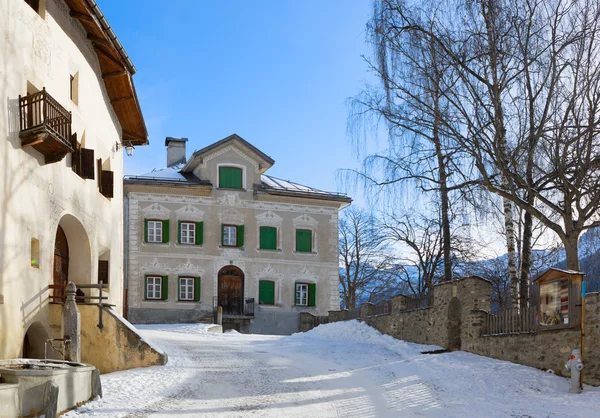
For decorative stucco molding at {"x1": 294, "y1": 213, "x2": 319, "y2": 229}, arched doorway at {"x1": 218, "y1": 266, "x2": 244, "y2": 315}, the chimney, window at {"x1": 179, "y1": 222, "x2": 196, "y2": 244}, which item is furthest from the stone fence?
the chimney

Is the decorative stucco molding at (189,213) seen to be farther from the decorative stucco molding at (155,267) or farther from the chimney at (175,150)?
the chimney at (175,150)

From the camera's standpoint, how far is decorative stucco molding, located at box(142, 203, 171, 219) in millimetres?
38875

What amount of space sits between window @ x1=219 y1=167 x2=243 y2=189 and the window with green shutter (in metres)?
5.64

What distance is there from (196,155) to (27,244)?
84.3ft

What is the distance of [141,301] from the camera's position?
125ft

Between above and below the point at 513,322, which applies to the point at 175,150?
above

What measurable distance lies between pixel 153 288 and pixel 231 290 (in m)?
4.35

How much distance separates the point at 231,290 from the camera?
132 feet

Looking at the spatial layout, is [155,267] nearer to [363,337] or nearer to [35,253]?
[363,337]

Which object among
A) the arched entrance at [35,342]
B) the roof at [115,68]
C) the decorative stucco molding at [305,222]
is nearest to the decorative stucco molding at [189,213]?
the decorative stucco molding at [305,222]

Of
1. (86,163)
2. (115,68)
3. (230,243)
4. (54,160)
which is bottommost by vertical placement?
(230,243)

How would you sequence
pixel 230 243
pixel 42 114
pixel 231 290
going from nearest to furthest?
pixel 42 114 → pixel 231 290 → pixel 230 243

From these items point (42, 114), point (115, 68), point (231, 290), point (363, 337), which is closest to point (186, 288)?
point (231, 290)

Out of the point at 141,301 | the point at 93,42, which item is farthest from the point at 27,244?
the point at 141,301
